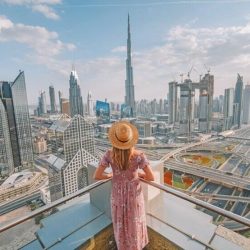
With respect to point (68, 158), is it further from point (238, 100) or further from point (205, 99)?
point (238, 100)

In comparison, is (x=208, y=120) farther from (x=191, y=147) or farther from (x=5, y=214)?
(x=5, y=214)

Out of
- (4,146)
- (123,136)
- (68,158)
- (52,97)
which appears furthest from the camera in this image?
(52,97)

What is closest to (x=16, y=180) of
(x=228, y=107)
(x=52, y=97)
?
(x=228, y=107)

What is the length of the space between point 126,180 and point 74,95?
135 feet

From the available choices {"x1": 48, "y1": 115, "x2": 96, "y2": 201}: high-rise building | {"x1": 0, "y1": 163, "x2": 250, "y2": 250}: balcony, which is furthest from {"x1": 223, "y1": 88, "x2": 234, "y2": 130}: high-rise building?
{"x1": 0, "y1": 163, "x2": 250, "y2": 250}: balcony

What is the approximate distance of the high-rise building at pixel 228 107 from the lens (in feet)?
118

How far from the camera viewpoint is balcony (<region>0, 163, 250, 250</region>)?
153 cm

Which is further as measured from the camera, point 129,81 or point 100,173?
point 129,81

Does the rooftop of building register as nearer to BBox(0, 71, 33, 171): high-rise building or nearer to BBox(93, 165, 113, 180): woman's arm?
BBox(0, 71, 33, 171): high-rise building

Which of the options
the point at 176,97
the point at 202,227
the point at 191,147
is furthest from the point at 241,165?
the point at 176,97

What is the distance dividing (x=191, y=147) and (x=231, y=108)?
1740 cm

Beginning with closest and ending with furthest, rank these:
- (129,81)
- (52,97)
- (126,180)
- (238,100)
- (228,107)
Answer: (126,180) < (228,107) < (238,100) < (129,81) < (52,97)

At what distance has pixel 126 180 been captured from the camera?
1.25m

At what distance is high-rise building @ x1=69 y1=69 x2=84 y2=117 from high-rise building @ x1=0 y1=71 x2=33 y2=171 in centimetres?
1796
